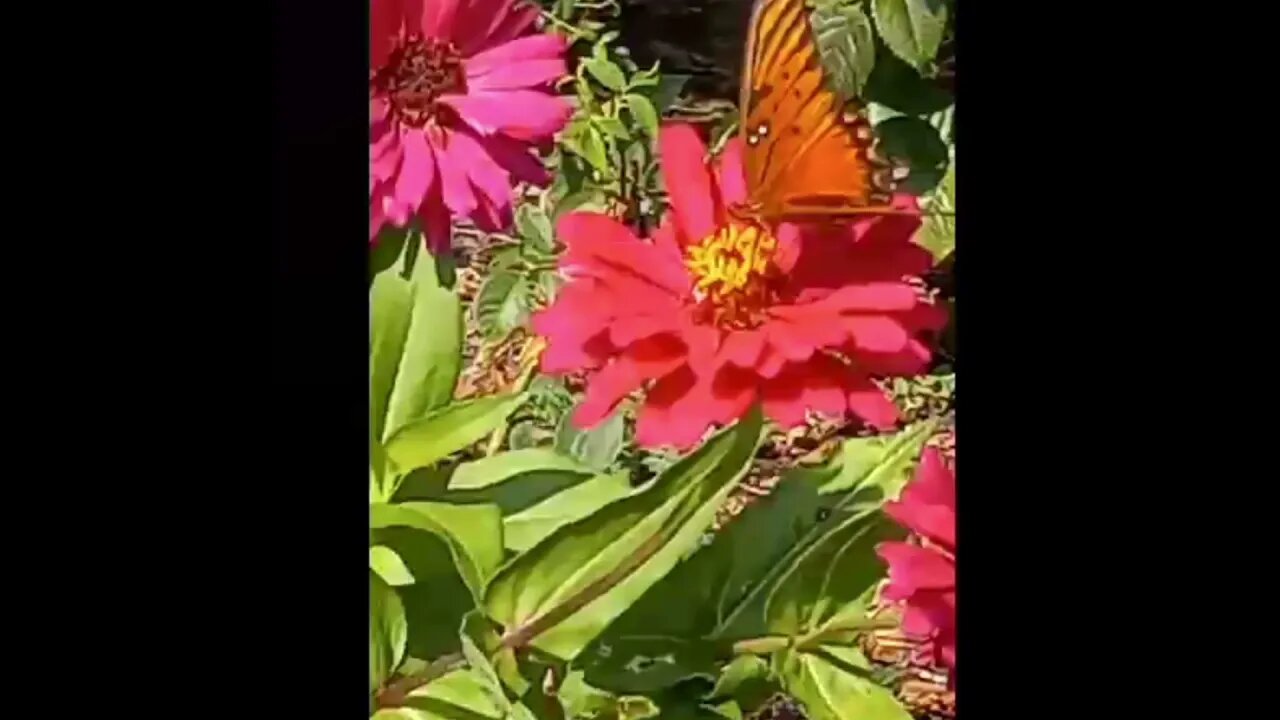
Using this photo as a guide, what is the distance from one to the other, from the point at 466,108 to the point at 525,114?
34 mm

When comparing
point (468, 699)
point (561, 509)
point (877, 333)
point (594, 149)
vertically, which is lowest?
point (468, 699)

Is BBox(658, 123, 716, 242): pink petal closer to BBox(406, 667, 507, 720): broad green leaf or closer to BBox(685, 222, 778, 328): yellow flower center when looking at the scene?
BBox(685, 222, 778, 328): yellow flower center

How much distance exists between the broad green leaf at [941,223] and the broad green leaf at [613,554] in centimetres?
14

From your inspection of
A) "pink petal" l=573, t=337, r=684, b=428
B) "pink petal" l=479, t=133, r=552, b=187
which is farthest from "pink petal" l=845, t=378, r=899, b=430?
"pink petal" l=479, t=133, r=552, b=187

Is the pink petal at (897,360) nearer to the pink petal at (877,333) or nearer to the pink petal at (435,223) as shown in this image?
the pink petal at (877,333)

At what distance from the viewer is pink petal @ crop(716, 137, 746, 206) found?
3.14 feet

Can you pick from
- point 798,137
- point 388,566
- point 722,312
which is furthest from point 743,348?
point 388,566

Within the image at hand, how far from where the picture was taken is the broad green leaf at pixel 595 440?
0.96 meters

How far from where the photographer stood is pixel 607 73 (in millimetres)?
953

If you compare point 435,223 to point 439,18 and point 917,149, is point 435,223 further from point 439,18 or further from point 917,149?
point 917,149

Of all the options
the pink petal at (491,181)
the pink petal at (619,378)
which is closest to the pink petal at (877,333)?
the pink petal at (619,378)
